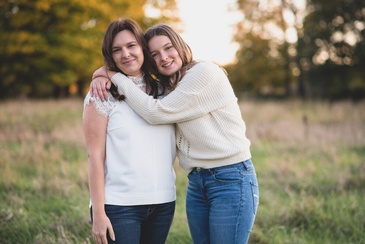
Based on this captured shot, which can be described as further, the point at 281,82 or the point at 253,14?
the point at 281,82

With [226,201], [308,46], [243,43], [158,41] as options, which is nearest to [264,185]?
[226,201]

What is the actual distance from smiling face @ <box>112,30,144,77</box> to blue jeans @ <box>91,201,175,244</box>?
34.3 inches

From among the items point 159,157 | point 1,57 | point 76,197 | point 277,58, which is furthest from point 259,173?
point 277,58

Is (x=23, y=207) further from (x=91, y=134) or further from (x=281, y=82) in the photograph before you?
(x=281, y=82)

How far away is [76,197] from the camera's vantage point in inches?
186

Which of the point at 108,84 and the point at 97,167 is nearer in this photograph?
the point at 97,167

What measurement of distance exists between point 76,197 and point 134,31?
2949mm

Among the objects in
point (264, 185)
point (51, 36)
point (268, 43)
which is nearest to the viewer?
point (264, 185)

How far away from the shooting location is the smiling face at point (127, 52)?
2361 millimetres

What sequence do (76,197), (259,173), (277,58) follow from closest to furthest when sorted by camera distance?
1. (76,197)
2. (259,173)
3. (277,58)

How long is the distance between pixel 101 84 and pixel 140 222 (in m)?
0.88

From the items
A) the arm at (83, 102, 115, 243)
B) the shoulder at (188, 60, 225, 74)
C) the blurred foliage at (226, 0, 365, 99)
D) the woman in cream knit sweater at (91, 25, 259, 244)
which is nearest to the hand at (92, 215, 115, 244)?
the arm at (83, 102, 115, 243)

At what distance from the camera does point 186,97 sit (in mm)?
2322

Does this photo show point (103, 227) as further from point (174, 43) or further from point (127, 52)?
point (174, 43)
